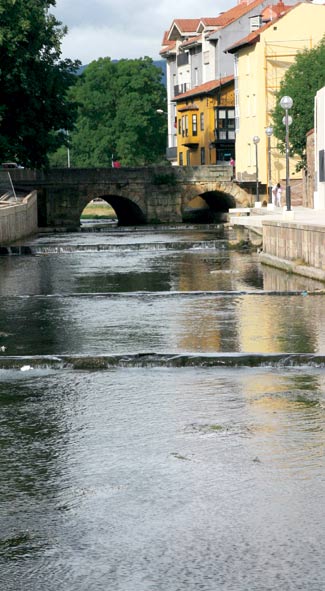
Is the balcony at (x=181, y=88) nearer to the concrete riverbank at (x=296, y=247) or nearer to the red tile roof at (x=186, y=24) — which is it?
the red tile roof at (x=186, y=24)

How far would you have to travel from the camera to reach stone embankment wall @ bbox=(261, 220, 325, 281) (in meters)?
27.4

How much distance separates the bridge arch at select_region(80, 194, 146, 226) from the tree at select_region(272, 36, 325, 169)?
13840 mm

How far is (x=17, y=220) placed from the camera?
5300 cm

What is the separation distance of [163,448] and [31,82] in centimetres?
5910

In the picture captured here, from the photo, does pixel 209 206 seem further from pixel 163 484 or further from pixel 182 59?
pixel 163 484

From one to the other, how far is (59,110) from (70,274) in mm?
38926

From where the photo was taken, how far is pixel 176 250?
45688 mm

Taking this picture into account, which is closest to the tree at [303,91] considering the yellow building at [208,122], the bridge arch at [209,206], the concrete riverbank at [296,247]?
the bridge arch at [209,206]

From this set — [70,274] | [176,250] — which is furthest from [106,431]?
[176,250]

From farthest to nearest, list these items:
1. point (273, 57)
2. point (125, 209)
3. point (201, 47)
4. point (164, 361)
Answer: point (201, 47)
point (125, 209)
point (273, 57)
point (164, 361)

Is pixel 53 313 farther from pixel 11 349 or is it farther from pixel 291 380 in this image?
pixel 291 380

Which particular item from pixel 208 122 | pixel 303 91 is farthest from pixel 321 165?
pixel 208 122

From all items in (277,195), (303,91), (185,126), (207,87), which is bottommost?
(277,195)

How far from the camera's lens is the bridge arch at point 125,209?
84.8 meters
